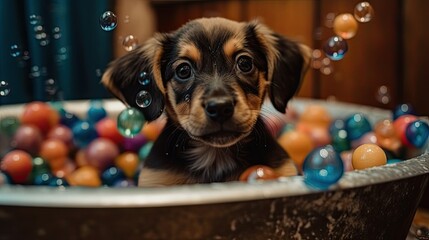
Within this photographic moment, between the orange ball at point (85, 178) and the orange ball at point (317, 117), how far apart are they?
88 centimetres

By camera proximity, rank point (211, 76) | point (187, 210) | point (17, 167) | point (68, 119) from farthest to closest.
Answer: point (68, 119), point (17, 167), point (211, 76), point (187, 210)

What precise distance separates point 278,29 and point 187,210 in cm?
233

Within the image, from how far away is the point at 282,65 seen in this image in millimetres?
1426

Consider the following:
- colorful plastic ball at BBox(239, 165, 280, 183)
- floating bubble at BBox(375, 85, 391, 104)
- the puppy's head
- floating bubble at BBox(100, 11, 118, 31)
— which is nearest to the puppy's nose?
the puppy's head

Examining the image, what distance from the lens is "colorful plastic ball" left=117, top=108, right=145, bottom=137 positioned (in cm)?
146

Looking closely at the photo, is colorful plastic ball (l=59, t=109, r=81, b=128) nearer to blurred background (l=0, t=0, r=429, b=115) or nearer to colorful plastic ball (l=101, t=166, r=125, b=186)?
blurred background (l=0, t=0, r=429, b=115)

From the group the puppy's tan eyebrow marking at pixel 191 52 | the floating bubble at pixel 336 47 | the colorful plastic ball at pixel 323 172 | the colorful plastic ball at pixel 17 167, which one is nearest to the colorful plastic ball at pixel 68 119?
the colorful plastic ball at pixel 17 167

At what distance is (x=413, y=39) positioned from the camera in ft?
8.16

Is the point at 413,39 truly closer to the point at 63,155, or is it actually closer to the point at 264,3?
the point at 264,3

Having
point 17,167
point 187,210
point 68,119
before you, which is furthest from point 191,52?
point 68,119

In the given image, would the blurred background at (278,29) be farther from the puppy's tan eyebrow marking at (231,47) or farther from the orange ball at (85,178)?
the puppy's tan eyebrow marking at (231,47)

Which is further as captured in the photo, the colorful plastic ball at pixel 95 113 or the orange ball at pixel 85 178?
the colorful plastic ball at pixel 95 113

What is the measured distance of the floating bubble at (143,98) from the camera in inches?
52.1

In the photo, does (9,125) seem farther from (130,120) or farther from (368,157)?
(368,157)
